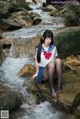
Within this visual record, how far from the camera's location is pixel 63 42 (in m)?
8.95

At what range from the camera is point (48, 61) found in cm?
597

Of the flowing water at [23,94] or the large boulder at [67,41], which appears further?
the large boulder at [67,41]

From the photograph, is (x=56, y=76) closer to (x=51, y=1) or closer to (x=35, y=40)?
(x=35, y=40)

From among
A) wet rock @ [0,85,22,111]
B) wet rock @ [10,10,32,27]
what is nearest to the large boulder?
wet rock @ [0,85,22,111]

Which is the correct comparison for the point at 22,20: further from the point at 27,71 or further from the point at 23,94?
the point at 23,94

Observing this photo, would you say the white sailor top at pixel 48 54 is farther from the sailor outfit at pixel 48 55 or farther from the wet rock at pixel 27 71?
the wet rock at pixel 27 71

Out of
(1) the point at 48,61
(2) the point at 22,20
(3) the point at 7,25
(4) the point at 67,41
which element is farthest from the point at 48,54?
(2) the point at 22,20

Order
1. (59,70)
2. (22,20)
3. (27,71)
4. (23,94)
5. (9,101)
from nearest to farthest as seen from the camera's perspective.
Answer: (9,101) < (59,70) < (23,94) < (27,71) < (22,20)

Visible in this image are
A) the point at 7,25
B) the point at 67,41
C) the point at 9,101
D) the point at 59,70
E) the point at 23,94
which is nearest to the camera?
the point at 9,101

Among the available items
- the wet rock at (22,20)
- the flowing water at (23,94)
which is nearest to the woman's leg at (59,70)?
the flowing water at (23,94)

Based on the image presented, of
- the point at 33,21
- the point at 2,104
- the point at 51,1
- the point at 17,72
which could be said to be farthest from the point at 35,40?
the point at 51,1

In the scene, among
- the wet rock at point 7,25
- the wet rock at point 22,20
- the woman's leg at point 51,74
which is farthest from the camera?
the wet rock at point 22,20

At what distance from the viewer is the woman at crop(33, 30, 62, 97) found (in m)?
5.85

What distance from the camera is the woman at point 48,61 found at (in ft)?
19.2
